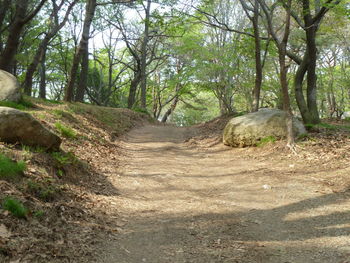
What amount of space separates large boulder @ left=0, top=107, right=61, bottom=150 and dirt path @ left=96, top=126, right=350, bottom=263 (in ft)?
5.15

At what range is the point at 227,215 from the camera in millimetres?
4941

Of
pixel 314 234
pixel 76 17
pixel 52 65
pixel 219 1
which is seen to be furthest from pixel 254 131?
pixel 52 65

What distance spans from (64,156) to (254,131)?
6178 millimetres

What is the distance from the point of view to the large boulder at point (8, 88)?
8.31m

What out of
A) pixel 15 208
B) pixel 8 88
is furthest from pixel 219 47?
pixel 15 208

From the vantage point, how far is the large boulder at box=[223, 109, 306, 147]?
982 centimetres

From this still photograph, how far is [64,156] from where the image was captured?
20.0 ft

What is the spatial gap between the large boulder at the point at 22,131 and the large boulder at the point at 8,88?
3.14 metres

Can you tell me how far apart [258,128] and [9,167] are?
7530mm

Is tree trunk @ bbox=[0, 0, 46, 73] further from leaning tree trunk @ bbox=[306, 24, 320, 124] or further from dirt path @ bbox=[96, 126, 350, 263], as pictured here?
leaning tree trunk @ bbox=[306, 24, 320, 124]

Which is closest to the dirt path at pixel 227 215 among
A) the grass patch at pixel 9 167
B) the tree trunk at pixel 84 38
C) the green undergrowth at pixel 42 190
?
the green undergrowth at pixel 42 190

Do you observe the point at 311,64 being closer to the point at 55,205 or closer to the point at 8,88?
the point at 8,88

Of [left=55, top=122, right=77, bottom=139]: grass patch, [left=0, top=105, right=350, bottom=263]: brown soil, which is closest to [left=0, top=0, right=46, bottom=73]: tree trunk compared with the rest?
[left=0, top=105, right=350, bottom=263]: brown soil

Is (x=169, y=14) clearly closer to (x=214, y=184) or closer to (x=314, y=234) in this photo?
(x=214, y=184)
